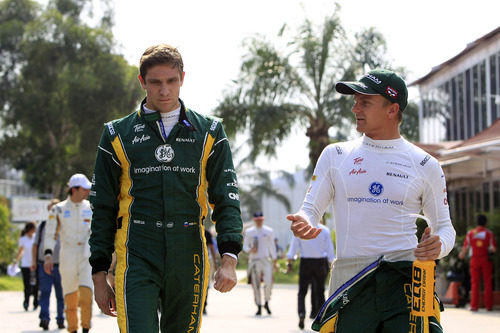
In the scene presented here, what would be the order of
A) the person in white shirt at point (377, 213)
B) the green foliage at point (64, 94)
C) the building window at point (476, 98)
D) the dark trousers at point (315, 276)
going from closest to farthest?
the person in white shirt at point (377, 213) < the dark trousers at point (315, 276) < the building window at point (476, 98) < the green foliage at point (64, 94)

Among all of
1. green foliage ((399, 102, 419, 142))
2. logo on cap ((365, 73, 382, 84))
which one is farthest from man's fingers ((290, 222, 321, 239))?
green foliage ((399, 102, 419, 142))

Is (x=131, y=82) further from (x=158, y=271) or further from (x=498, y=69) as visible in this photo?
(x=158, y=271)

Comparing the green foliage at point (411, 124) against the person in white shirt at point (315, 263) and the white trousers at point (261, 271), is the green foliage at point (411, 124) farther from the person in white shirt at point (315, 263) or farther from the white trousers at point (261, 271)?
the person in white shirt at point (315, 263)

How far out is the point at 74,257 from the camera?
11609mm

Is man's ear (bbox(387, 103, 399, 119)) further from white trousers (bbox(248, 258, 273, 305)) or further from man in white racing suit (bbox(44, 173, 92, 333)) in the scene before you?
white trousers (bbox(248, 258, 273, 305))

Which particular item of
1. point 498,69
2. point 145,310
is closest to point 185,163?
point 145,310

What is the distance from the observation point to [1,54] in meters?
53.1

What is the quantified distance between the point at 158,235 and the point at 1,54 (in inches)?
1994

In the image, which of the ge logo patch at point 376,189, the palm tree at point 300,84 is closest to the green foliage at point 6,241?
the palm tree at point 300,84

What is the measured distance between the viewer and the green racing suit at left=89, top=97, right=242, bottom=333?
485cm

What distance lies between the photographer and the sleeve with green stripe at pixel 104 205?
4.96m

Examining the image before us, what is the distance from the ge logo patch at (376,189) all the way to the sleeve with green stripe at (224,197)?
0.74 m

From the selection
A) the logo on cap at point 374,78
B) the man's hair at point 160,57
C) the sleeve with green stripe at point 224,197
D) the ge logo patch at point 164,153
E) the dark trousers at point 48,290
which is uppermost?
the man's hair at point 160,57

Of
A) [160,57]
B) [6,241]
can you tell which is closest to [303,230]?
[160,57]
